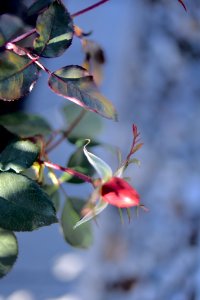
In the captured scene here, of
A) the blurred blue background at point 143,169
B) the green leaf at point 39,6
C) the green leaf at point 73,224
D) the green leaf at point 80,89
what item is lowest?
the blurred blue background at point 143,169

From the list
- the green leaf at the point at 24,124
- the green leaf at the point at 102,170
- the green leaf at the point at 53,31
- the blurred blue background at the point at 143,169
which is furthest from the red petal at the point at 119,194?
the blurred blue background at the point at 143,169

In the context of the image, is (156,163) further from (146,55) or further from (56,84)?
(56,84)

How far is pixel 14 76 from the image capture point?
1.31 ft

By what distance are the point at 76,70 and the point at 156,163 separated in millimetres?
836

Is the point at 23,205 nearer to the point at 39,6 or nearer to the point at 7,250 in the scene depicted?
the point at 7,250

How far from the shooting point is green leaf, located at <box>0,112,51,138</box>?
2.02ft

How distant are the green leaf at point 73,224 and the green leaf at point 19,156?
0.44 feet

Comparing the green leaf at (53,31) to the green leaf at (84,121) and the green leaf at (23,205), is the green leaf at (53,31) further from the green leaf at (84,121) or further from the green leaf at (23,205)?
the green leaf at (84,121)

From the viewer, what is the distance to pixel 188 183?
4.08ft

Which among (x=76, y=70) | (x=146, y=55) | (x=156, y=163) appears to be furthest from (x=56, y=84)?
(x=146, y=55)

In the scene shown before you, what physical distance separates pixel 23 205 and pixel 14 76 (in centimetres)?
10

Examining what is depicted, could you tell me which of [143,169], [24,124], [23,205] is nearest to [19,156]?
[23,205]

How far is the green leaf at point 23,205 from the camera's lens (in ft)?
1.34

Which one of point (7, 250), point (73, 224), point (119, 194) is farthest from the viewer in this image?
point (73, 224)
